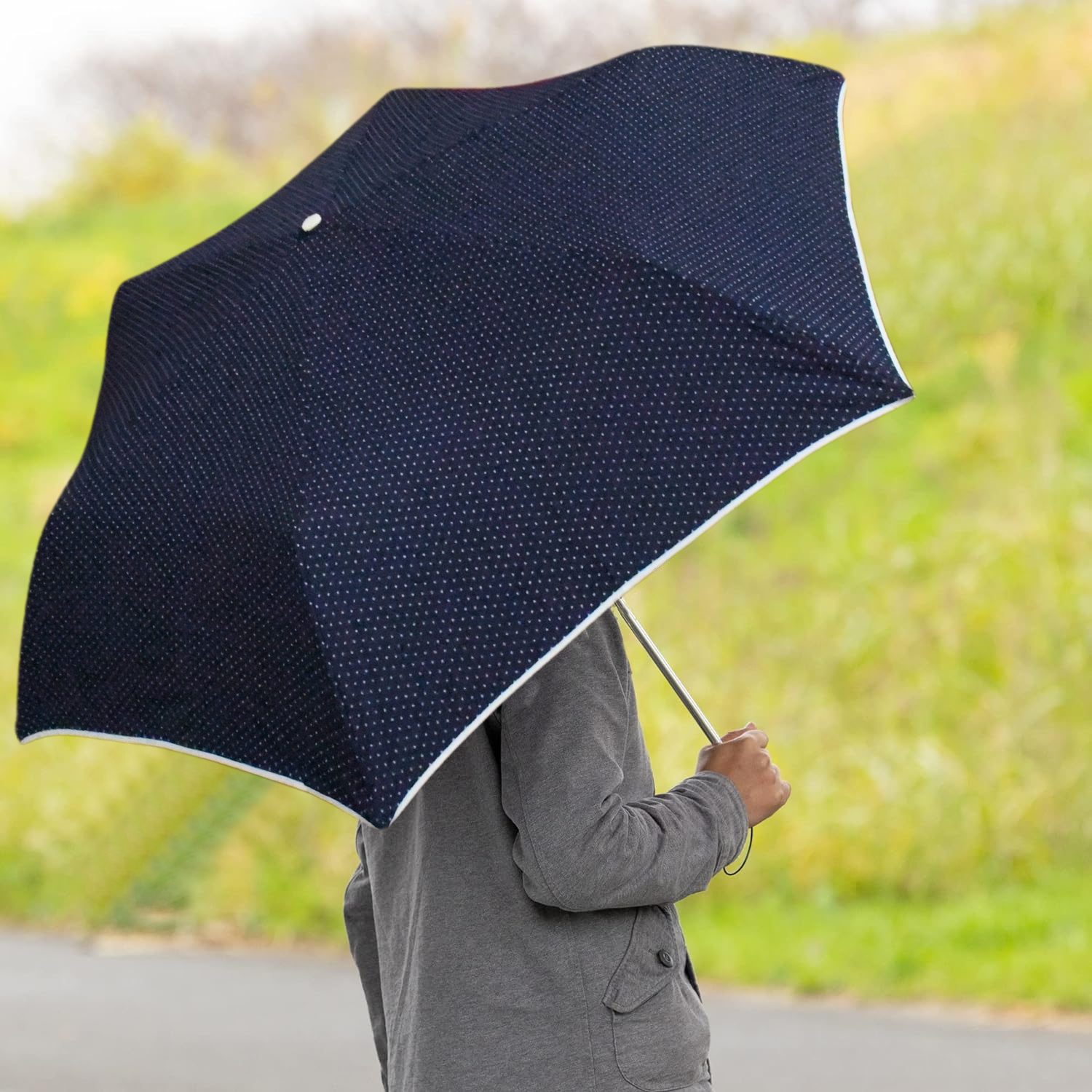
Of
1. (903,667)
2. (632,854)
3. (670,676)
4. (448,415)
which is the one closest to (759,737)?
(670,676)

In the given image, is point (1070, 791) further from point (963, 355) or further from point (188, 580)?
point (188, 580)

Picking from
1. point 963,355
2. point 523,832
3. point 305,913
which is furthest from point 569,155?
point 963,355

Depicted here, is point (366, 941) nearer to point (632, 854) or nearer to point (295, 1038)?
point (632, 854)

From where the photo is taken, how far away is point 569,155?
1.86 m

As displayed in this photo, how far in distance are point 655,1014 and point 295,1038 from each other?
12.1 feet

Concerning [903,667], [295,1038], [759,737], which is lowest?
[759,737]

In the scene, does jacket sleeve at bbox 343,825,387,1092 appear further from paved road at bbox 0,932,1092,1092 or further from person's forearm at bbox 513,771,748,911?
paved road at bbox 0,932,1092,1092

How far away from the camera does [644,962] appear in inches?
68.1

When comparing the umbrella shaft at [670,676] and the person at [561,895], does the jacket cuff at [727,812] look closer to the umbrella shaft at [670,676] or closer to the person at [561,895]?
the person at [561,895]

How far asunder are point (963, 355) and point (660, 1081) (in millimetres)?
7147

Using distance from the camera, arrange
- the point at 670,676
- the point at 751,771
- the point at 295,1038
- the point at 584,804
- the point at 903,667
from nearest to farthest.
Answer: the point at 584,804, the point at 751,771, the point at 670,676, the point at 295,1038, the point at 903,667

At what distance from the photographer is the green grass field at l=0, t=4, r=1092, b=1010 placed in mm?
5590

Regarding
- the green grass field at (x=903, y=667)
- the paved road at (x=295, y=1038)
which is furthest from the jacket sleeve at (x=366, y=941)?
the green grass field at (x=903, y=667)

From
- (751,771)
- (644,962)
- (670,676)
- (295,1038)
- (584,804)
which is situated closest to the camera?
(584,804)
